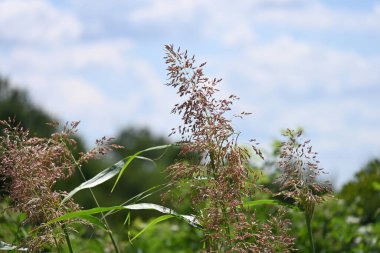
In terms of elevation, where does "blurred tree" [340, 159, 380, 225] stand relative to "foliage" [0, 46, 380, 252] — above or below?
Result: above

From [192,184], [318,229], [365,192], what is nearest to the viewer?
[192,184]

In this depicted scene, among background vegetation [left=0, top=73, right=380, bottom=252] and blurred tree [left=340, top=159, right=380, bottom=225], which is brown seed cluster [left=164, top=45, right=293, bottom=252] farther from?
blurred tree [left=340, top=159, right=380, bottom=225]

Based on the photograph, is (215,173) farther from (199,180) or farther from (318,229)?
(318,229)

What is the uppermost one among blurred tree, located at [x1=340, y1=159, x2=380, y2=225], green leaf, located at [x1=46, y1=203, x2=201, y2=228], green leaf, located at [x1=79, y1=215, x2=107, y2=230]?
blurred tree, located at [x1=340, y1=159, x2=380, y2=225]

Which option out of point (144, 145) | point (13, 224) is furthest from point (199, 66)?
point (144, 145)

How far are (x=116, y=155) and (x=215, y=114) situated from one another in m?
22.4

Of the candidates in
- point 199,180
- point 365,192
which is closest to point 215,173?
point 199,180

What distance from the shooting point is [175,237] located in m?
7.70

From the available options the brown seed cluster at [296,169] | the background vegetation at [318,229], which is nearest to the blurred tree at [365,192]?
the background vegetation at [318,229]

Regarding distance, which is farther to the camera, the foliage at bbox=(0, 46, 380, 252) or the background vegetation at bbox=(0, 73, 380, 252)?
the background vegetation at bbox=(0, 73, 380, 252)

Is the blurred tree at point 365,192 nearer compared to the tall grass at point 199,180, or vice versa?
the tall grass at point 199,180

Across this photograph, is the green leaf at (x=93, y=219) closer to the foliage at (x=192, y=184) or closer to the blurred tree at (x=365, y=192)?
the foliage at (x=192, y=184)

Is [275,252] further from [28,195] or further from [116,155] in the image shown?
[116,155]

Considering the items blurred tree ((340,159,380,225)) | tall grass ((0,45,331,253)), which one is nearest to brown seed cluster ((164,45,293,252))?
tall grass ((0,45,331,253))
